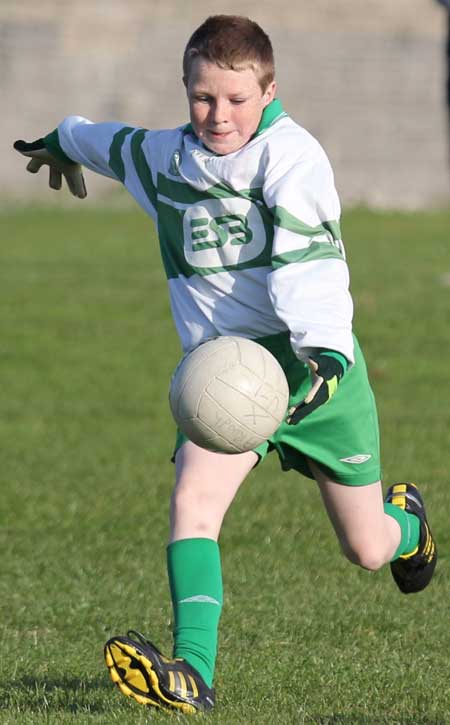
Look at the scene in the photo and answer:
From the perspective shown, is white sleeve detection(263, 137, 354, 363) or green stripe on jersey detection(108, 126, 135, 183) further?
green stripe on jersey detection(108, 126, 135, 183)

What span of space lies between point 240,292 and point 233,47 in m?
0.80

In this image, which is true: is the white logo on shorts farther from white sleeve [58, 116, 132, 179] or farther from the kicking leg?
white sleeve [58, 116, 132, 179]

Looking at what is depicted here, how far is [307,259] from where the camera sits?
15.5 feet

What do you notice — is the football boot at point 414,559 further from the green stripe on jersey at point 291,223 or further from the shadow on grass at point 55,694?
the green stripe on jersey at point 291,223

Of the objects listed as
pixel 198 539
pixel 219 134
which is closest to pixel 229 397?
pixel 198 539

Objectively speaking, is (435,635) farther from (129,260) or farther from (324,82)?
(324,82)

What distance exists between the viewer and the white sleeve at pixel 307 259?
183 inches

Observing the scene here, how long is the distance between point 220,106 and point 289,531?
3.77 metres

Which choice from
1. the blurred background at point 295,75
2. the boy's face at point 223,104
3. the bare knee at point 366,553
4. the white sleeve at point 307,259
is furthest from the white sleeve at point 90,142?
the blurred background at point 295,75

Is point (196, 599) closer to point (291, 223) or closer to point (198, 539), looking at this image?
point (198, 539)

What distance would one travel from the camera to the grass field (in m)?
5.21

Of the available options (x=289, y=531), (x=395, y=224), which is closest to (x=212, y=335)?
(x=289, y=531)

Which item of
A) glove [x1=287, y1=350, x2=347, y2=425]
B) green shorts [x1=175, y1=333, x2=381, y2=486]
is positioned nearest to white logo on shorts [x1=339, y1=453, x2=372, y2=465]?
green shorts [x1=175, y1=333, x2=381, y2=486]

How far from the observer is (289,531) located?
26.6ft
